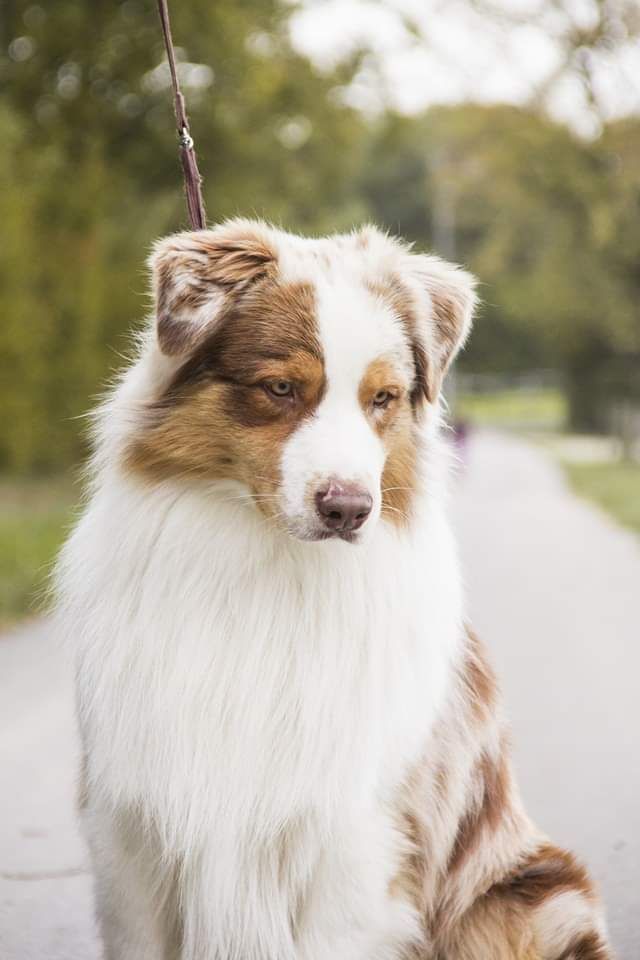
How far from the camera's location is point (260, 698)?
10.8 feet

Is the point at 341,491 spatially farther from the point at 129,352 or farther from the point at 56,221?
the point at 56,221

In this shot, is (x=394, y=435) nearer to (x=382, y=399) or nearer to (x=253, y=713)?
(x=382, y=399)

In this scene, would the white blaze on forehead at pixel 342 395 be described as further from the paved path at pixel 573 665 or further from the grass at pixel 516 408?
the grass at pixel 516 408

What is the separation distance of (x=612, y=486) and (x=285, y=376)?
19364 millimetres

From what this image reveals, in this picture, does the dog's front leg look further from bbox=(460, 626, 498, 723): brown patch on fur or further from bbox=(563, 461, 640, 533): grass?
bbox=(563, 461, 640, 533): grass

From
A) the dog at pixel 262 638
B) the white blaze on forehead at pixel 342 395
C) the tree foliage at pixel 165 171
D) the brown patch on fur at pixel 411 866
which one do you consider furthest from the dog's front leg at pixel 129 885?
the tree foliage at pixel 165 171

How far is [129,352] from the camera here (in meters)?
3.94

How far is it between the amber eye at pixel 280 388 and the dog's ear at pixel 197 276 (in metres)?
0.23

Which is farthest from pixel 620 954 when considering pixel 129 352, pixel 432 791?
pixel 129 352

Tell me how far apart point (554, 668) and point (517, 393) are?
6040 cm

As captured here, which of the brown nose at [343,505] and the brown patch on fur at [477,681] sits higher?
the brown nose at [343,505]

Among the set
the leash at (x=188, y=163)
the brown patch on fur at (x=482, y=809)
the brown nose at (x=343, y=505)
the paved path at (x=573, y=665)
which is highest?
the leash at (x=188, y=163)

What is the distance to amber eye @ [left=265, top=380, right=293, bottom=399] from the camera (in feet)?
10.6

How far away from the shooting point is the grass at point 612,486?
711 inches
